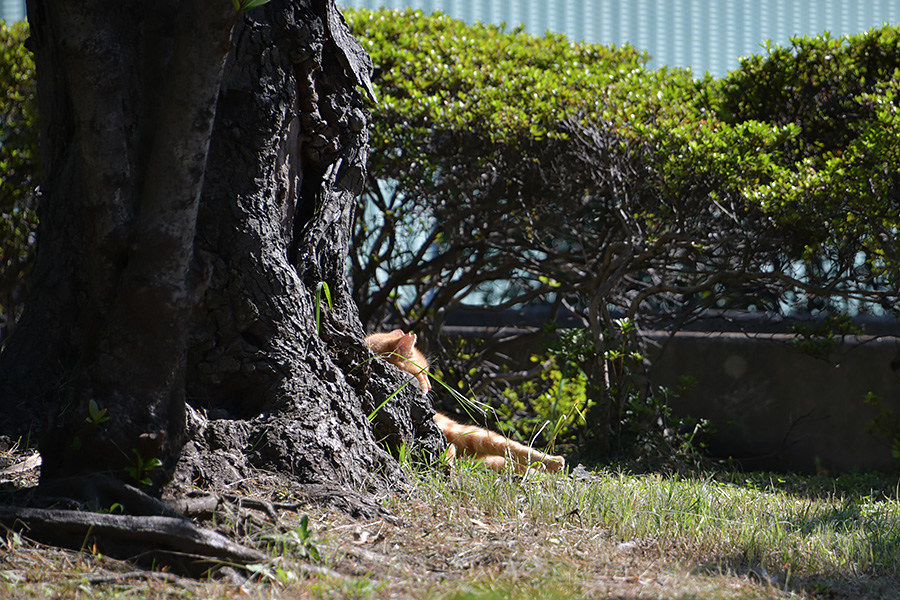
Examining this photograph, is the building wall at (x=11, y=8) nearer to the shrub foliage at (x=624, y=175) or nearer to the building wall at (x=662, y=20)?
the building wall at (x=662, y=20)

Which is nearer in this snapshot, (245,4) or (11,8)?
(245,4)

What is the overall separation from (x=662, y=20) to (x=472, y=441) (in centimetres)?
678

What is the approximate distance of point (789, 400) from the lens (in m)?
6.34

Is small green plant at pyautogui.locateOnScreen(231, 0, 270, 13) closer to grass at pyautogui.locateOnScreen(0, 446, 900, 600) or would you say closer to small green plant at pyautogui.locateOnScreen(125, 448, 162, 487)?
small green plant at pyautogui.locateOnScreen(125, 448, 162, 487)

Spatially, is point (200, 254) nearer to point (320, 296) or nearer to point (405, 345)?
point (320, 296)

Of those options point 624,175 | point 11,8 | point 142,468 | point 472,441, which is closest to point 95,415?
A: point 142,468

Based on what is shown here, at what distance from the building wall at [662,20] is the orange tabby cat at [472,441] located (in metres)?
5.75

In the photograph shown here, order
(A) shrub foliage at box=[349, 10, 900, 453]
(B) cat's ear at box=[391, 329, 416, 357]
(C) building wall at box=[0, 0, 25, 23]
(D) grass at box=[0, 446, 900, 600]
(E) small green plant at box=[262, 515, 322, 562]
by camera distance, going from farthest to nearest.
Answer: (C) building wall at box=[0, 0, 25, 23], (A) shrub foliage at box=[349, 10, 900, 453], (B) cat's ear at box=[391, 329, 416, 357], (E) small green plant at box=[262, 515, 322, 562], (D) grass at box=[0, 446, 900, 600]

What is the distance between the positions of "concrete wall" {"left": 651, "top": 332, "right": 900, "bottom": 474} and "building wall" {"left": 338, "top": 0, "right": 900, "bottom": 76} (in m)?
4.15

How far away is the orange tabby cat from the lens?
421cm

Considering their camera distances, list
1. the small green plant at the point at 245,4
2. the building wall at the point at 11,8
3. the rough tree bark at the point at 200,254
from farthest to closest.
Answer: the building wall at the point at 11,8 < the rough tree bark at the point at 200,254 < the small green plant at the point at 245,4

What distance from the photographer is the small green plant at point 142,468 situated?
2623 millimetres

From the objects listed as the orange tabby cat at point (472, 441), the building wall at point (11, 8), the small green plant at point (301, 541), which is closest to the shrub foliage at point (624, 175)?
the orange tabby cat at point (472, 441)

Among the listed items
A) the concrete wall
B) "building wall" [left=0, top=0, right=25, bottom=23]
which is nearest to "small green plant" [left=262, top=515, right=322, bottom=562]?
the concrete wall
